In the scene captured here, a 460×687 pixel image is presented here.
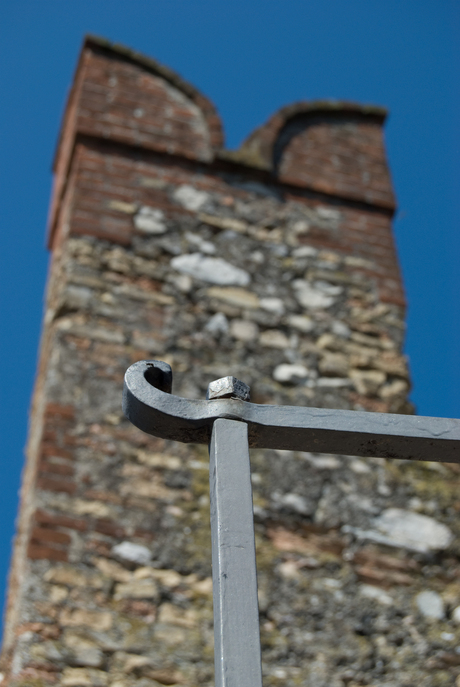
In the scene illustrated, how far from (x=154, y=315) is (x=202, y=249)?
478 mm

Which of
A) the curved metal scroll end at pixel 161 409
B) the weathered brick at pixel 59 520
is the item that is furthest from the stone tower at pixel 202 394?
the curved metal scroll end at pixel 161 409

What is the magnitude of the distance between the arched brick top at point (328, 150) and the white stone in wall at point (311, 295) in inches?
26.2

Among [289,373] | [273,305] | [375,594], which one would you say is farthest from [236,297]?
[375,594]

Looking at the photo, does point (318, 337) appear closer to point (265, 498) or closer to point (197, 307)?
point (197, 307)

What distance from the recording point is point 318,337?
11.9 ft

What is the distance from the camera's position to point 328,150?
4.50m

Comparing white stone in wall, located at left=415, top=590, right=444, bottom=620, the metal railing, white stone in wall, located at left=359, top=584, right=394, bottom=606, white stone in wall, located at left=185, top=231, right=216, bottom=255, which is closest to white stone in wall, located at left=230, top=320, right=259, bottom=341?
white stone in wall, located at left=185, top=231, right=216, bottom=255

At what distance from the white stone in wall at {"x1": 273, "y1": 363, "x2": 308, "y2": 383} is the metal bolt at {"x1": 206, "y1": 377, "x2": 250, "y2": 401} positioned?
2.09 metres

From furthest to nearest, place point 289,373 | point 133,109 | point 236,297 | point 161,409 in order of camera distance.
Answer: point 133,109
point 236,297
point 289,373
point 161,409

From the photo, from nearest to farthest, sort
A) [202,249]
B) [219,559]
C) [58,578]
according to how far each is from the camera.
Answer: [219,559] → [58,578] → [202,249]

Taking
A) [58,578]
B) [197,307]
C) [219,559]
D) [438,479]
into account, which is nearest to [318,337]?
[197,307]

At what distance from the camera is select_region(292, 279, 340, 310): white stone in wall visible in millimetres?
3729

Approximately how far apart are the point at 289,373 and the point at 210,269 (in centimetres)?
61

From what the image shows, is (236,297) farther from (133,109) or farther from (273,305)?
(133,109)
